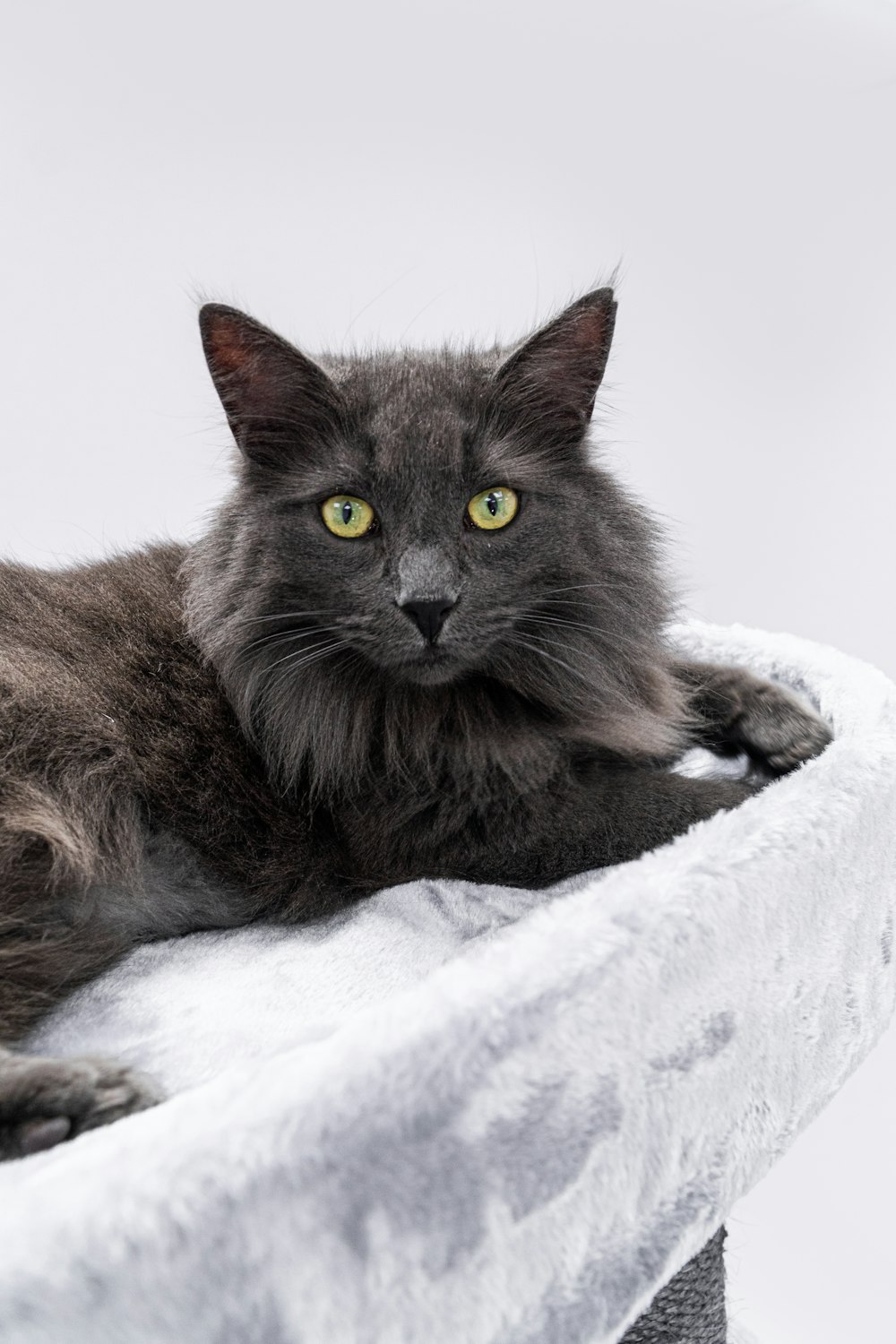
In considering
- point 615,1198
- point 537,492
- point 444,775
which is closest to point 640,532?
point 537,492

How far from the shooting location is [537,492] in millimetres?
1296

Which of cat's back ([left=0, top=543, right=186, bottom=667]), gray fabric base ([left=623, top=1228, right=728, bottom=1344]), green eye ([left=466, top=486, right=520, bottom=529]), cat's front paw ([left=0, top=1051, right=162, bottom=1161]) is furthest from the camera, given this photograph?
cat's back ([left=0, top=543, right=186, bottom=667])

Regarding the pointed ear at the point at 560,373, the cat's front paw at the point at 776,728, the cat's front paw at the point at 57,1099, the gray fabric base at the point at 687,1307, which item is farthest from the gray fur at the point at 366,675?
the gray fabric base at the point at 687,1307

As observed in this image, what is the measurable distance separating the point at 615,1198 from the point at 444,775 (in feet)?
1.96

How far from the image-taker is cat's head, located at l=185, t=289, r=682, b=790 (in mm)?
1228

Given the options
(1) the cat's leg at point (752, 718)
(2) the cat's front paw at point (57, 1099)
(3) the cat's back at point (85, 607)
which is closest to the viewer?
(2) the cat's front paw at point (57, 1099)

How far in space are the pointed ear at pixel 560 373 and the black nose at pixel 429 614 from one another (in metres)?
0.28

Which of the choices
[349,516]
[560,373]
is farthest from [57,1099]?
[560,373]

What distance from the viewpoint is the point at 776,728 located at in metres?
1.51

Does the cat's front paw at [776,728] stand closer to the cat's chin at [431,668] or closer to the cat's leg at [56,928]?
the cat's chin at [431,668]

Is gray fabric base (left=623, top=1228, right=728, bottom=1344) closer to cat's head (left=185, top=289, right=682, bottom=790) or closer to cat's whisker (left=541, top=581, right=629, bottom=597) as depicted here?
cat's head (left=185, top=289, right=682, bottom=790)

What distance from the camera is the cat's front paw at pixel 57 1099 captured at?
0.85 meters

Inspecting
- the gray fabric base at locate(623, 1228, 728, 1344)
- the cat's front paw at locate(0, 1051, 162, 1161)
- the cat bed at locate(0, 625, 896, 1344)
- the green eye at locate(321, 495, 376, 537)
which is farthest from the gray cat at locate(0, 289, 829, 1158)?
the gray fabric base at locate(623, 1228, 728, 1344)

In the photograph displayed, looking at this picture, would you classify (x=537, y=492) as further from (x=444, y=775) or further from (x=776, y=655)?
(x=776, y=655)
